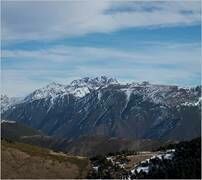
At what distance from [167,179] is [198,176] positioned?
11447 millimetres

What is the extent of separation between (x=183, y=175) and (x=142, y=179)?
1557 centimetres

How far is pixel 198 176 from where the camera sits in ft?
635

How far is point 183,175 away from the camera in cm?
19600

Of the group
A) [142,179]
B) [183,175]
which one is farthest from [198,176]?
[142,179]

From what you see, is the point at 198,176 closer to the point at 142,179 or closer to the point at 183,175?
the point at 183,175

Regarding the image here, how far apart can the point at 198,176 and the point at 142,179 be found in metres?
21.1

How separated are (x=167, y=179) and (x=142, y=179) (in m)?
9.77

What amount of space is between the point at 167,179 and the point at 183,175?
612cm

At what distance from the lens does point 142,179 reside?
200 m
